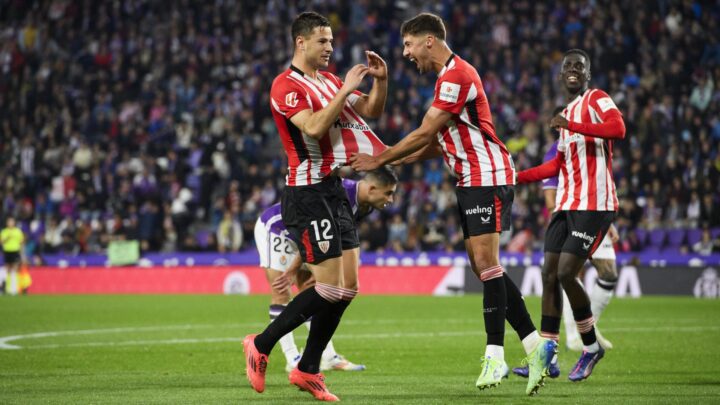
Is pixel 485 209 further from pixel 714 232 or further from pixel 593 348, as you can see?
pixel 714 232

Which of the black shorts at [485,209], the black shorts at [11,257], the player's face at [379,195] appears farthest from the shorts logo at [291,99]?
the black shorts at [11,257]

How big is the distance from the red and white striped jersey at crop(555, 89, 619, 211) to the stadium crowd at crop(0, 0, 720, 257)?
14.1 metres

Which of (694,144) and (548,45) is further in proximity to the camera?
(548,45)

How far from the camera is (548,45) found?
28.3 metres

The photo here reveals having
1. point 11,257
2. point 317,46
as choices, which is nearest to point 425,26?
point 317,46

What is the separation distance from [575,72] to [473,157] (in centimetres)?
180

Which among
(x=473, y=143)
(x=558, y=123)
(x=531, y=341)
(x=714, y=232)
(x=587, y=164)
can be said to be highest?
(x=558, y=123)

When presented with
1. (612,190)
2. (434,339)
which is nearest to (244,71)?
(434,339)

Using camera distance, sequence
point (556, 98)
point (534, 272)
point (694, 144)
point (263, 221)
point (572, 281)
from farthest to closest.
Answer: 1. point (556, 98)
2. point (694, 144)
3. point (534, 272)
4. point (263, 221)
5. point (572, 281)

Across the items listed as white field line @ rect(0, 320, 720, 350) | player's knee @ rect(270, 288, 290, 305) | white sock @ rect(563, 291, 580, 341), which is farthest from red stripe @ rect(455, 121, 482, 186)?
white field line @ rect(0, 320, 720, 350)

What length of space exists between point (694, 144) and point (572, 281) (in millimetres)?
16662

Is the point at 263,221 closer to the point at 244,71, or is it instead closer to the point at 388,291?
the point at 388,291

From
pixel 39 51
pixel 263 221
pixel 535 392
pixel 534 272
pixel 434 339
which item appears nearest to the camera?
pixel 535 392

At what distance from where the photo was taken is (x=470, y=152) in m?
7.92
